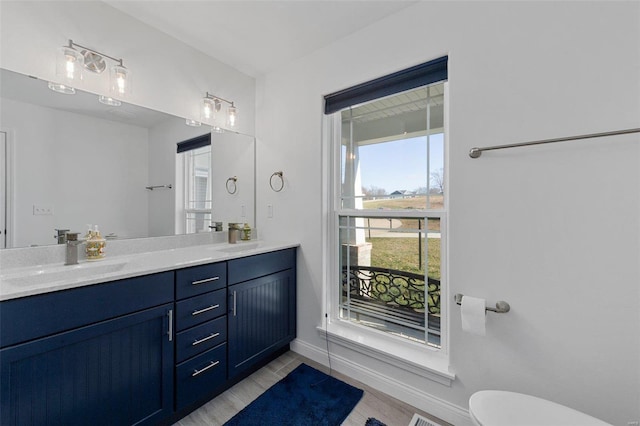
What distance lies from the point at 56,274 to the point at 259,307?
1120 mm

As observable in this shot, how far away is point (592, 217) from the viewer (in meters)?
1.16

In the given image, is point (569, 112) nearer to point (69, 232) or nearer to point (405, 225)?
point (405, 225)

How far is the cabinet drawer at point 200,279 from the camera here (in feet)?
4.78

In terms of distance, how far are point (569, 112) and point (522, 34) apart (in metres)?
0.45

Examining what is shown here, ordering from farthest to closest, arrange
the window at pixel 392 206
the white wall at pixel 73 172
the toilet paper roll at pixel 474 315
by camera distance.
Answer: the window at pixel 392 206, the white wall at pixel 73 172, the toilet paper roll at pixel 474 315

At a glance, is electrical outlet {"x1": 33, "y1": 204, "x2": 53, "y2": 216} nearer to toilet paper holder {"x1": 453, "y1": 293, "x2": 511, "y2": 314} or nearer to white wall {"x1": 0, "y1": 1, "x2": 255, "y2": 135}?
white wall {"x1": 0, "y1": 1, "x2": 255, "y2": 135}

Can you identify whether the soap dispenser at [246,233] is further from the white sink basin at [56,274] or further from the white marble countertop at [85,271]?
the white sink basin at [56,274]

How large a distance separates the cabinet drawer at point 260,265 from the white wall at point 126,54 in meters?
1.20

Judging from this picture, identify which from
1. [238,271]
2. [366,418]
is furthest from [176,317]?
[366,418]

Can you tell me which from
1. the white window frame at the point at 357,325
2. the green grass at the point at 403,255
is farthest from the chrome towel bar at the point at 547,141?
the green grass at the point at 403,255

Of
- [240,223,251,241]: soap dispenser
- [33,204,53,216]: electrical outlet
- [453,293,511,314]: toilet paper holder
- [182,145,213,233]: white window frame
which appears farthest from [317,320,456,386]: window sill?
[33,204,53,216]: electrical outlet

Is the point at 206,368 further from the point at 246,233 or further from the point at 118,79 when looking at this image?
the point at 118,79

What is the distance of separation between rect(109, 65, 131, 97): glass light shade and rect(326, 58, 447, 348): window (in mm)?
1350

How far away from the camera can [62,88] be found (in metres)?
1.49
